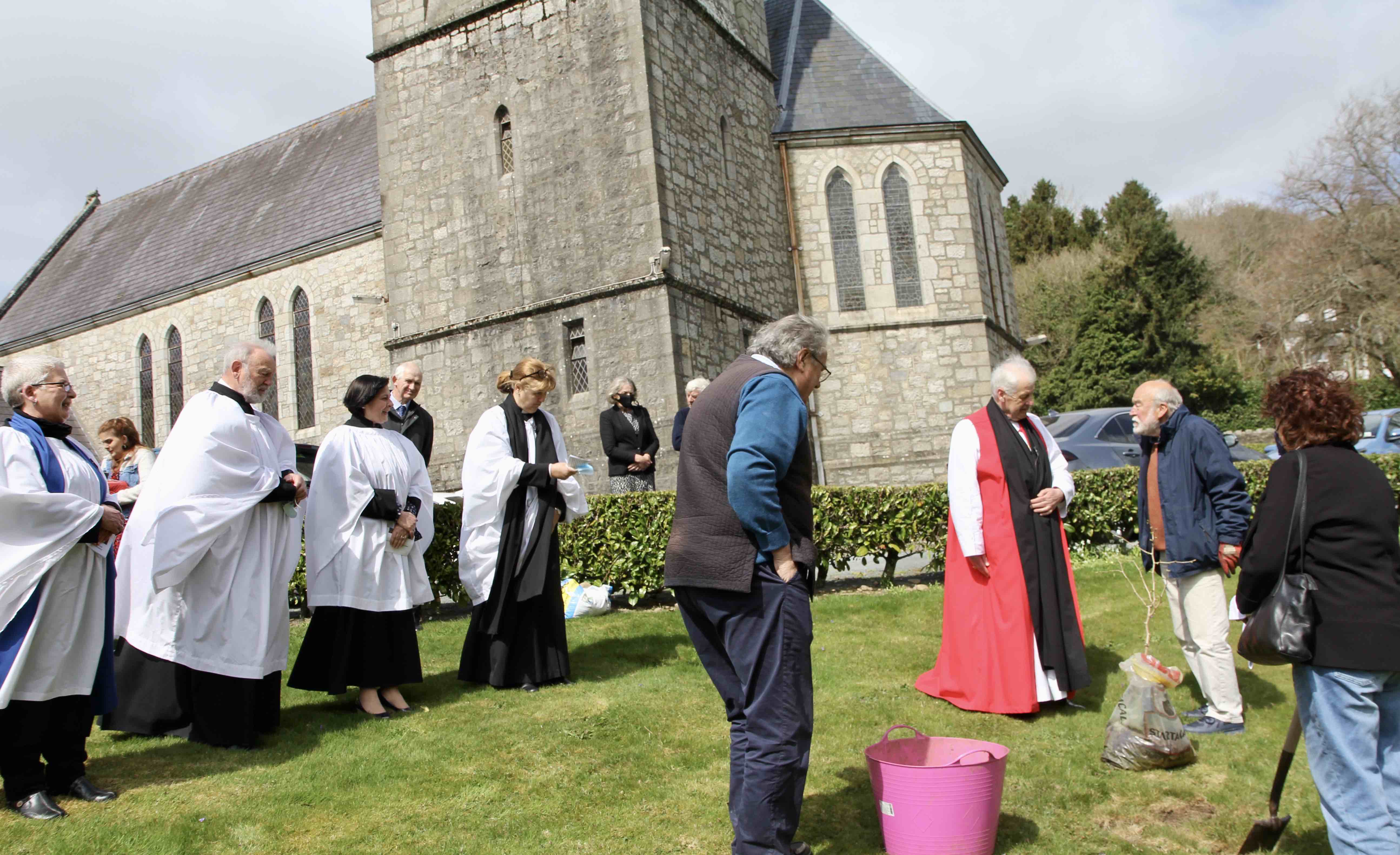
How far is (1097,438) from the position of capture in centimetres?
1409

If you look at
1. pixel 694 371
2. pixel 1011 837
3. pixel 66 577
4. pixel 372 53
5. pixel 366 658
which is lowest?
pixel 1011 837

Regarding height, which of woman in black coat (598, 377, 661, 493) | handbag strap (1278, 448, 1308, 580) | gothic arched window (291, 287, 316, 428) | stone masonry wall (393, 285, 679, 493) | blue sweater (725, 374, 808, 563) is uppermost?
gothic arched window (291, 287, 316, 428)

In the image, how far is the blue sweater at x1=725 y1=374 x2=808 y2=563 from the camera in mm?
3121

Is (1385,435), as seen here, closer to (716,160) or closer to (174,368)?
(716,160)

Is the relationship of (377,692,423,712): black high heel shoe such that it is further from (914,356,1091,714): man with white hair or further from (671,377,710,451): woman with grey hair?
(914,356,1091,714): man with white hair

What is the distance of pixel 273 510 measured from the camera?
4848mm

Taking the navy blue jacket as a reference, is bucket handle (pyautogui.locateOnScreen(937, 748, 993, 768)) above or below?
below

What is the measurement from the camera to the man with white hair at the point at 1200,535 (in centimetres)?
489

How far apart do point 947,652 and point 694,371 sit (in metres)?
9.39

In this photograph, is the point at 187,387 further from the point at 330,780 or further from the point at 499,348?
the point at 330,780

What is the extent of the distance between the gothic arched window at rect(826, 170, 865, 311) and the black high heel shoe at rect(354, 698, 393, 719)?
1489 centimetres

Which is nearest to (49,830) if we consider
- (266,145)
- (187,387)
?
(187,387)

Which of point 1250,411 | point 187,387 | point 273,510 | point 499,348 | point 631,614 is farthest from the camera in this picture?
point 1250,411

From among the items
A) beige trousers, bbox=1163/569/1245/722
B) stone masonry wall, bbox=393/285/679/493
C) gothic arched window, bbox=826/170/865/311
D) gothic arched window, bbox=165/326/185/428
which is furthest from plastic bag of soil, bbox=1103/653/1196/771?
gothic arched window, bbox=165/326/185/428
